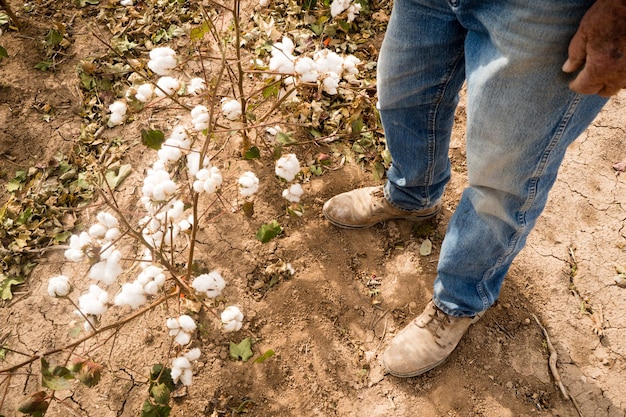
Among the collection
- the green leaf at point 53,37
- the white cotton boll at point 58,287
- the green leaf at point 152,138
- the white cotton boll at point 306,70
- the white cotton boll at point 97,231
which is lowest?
the white cotton boll at point 58,287

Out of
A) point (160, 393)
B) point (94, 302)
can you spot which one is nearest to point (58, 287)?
point (94, 302)

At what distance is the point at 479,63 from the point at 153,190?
998 mm

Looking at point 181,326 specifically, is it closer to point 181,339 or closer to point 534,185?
point 181,339

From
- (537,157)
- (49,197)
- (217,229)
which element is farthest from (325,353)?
(49,197)

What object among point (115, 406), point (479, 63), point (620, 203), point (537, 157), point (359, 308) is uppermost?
point (479, 63)

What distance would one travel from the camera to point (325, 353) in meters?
1.92

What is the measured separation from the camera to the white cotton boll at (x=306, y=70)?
1.59 m

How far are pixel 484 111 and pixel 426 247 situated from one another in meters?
1.11

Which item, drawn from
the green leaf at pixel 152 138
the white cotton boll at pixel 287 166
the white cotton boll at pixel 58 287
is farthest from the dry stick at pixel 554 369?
the white cotton boll at pixel 58 287

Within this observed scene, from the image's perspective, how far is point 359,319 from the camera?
2.01 m

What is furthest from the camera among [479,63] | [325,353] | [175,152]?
[325,353]

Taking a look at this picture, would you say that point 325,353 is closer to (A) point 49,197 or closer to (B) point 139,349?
(B) point 139,349

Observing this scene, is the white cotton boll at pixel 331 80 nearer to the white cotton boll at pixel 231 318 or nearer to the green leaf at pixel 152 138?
the green leaf at pixel 152 138

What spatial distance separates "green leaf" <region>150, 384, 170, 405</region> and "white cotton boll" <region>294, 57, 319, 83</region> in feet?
3.89
